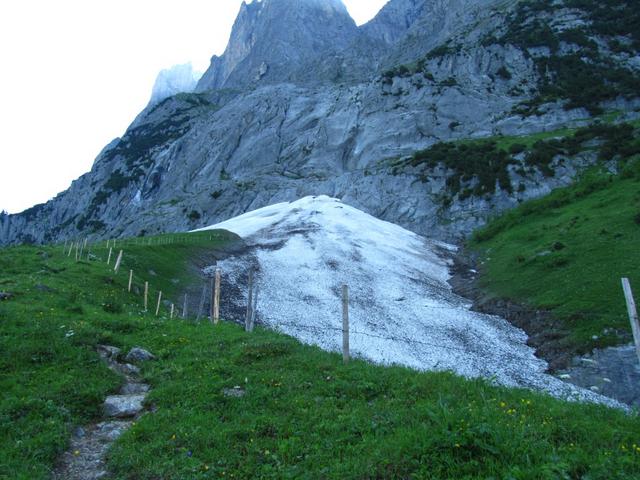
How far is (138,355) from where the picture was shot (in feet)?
56.7

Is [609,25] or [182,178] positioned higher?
[609,25]

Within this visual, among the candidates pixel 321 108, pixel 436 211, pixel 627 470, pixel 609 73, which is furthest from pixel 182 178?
pixel 627 470

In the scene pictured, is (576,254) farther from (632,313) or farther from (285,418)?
(285,418)

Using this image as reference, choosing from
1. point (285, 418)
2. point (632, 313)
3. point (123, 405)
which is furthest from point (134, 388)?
point (632, 313)

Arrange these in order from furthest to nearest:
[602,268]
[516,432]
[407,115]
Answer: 1. [407,115]
2. [602,268]
3. [516,432]

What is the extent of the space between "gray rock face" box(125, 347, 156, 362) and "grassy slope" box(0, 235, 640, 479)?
45 centimetres

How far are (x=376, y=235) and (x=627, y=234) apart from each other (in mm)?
35294

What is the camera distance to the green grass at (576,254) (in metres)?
30.1

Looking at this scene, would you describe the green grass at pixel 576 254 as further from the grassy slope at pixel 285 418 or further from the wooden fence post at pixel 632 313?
the grassy slope at pixel 285 418

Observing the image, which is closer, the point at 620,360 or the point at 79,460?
the point at 79,460

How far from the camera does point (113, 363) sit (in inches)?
657

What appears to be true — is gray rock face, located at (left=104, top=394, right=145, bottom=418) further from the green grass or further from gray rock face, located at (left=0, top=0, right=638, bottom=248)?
gray rock face, located at (left=0, top=0, right=638, bottom=248)

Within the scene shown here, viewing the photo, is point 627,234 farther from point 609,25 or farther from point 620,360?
point 609,25

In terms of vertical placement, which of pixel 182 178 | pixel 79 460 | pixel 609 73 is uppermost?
pixel 609 73
